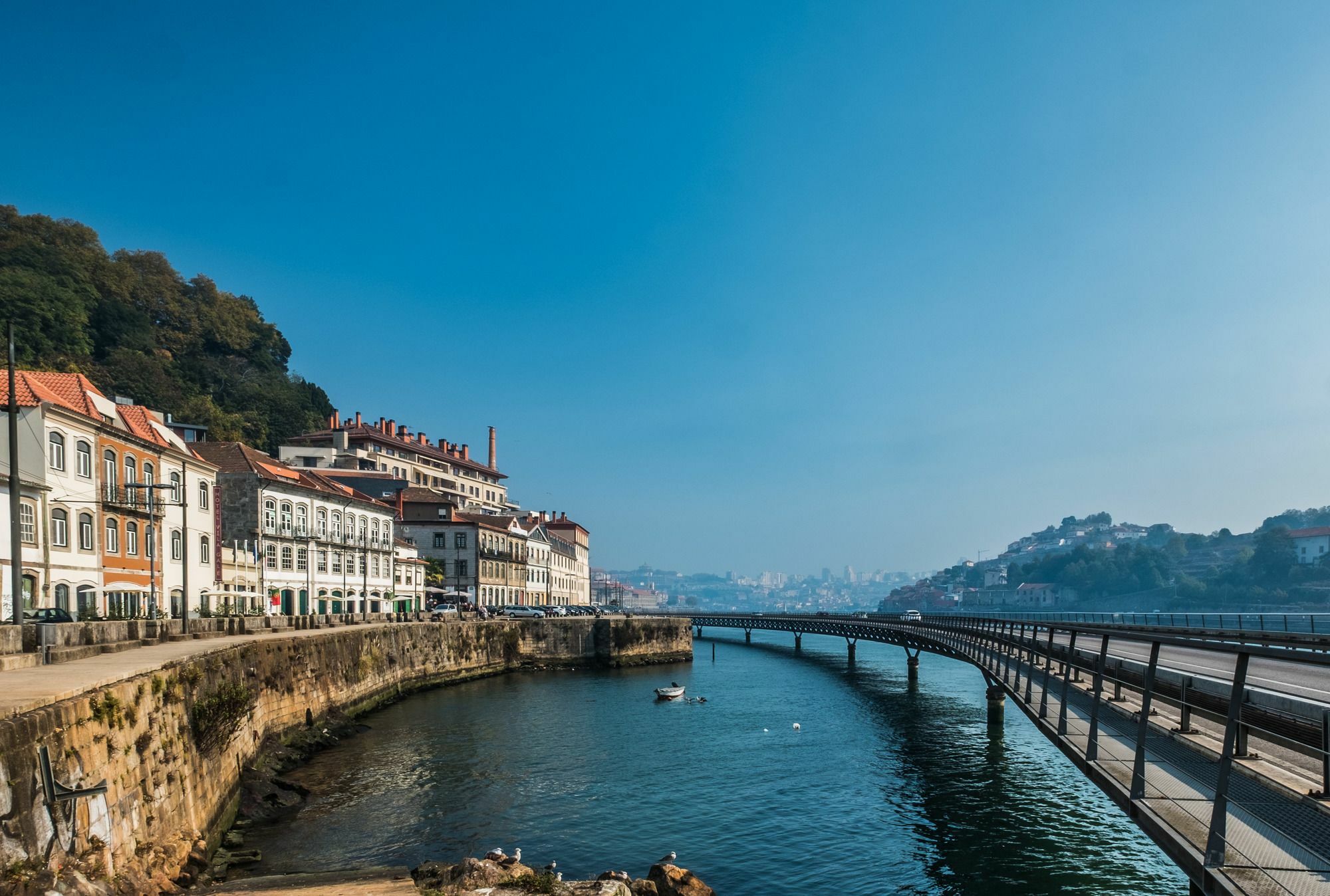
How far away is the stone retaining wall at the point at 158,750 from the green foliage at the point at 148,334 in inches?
2420

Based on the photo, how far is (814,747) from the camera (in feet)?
124

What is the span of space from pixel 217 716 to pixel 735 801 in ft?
50.9

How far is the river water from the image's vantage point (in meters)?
21.1

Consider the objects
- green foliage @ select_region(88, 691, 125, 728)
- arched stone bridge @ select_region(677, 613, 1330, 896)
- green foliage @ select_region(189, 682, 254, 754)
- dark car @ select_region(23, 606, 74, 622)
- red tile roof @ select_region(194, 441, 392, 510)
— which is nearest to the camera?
arched stone bridge @ select_region(677, 613, 1330, 896)

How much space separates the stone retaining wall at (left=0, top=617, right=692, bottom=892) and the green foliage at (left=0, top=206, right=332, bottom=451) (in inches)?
2420

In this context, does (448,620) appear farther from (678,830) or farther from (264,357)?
(264,357)

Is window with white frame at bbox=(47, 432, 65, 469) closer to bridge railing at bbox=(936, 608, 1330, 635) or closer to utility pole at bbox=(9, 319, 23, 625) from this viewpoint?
utility pole at bbox=(9, 319, 23, 625)

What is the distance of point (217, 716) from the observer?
22.1 metres

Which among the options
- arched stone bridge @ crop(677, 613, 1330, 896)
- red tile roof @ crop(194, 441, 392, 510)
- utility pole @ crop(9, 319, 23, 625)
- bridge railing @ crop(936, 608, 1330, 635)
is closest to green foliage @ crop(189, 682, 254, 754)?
utility pole @ crop(9, 319, 23, 625)

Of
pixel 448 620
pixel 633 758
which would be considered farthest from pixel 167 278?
pixel 633 758

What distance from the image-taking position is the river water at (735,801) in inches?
829

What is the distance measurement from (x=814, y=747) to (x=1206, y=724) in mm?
24633

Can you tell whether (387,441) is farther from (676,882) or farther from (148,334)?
(676,882)

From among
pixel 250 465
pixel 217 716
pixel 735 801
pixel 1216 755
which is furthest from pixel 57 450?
pixel 1216 755
